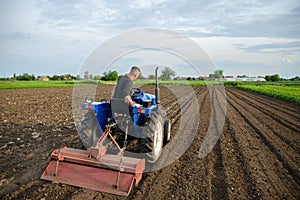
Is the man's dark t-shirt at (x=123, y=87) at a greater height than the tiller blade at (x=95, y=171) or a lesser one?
greater

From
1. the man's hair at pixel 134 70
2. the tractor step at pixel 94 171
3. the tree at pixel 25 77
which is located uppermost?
the man's hair at pixel 134 70

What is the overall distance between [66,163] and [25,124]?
17.4 feet

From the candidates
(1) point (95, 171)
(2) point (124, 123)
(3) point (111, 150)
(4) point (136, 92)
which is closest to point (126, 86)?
(2) point (124, 123)

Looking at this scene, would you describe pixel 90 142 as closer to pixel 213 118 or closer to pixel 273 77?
pixel 213 118

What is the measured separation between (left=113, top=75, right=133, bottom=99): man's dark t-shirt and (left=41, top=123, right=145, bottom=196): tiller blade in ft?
3.30

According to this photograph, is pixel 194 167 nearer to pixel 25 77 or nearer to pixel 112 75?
pixel 112 75

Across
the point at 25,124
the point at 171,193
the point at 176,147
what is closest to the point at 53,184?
the point at 171,193

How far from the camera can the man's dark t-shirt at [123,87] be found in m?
4.64

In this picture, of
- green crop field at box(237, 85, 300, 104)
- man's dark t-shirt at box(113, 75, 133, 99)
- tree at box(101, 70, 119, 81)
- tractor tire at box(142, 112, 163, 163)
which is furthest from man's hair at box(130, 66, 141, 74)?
green crop field at box(237, 85, 300, 104)

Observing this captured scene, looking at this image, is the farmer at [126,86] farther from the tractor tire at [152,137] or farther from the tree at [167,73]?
the tree at [167,73]

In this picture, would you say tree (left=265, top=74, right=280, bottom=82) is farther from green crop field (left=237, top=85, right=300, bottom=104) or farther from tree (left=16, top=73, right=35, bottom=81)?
tree (left=16, top=73, right=35, bottom=81)

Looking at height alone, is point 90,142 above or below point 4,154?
above

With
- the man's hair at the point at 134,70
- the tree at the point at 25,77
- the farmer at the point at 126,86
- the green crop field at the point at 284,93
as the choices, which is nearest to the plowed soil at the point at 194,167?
the farmer at the point at 126,86

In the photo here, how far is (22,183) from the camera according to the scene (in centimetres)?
426
